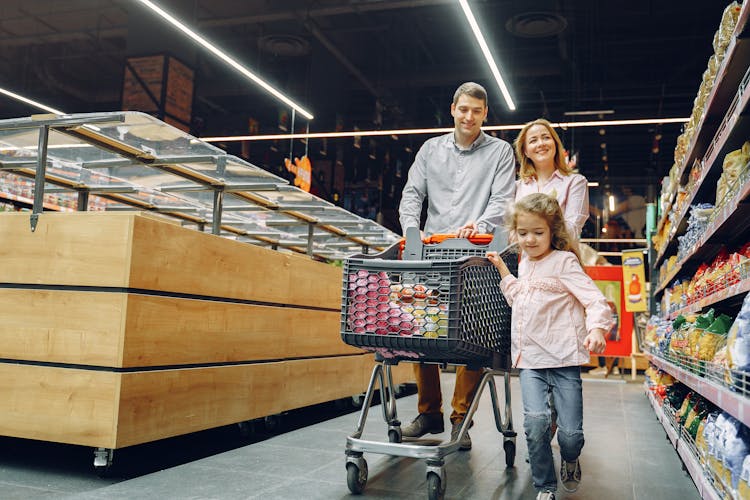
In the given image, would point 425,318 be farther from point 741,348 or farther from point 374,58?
point 374,58

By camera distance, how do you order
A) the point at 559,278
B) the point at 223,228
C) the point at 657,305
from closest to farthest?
the point at 559,278, the point at 223,228, the point at 657,305

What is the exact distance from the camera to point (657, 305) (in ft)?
23.3

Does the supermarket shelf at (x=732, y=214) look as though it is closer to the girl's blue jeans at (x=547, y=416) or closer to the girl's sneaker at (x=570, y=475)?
the girl's blue jeans at (x=547, y=416)

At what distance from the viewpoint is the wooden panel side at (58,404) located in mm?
2467

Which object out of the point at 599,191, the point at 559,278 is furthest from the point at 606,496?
the point at 599,191

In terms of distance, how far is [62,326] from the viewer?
2.58m

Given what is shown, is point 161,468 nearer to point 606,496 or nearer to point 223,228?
point 606,496

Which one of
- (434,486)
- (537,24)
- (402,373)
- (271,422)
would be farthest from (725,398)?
(537,24)

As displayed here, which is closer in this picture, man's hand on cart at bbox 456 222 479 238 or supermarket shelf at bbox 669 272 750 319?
supermarket shelf at bbox 669 272 750 319

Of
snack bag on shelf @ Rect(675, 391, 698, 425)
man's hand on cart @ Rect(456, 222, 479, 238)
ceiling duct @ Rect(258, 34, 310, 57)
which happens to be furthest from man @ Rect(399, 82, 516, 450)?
ceiling duct @ Rect(258, 34, 310, 57)

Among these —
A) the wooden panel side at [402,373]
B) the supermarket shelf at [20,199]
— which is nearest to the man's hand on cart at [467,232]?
the wooden panel side at [402,373]

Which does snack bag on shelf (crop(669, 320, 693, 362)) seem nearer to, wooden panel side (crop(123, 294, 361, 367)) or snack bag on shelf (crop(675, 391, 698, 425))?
snack bag on shelf (crop(675, 391, 698, 425))

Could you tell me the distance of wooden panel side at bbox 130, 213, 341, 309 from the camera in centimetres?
262

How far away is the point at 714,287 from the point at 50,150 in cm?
329
